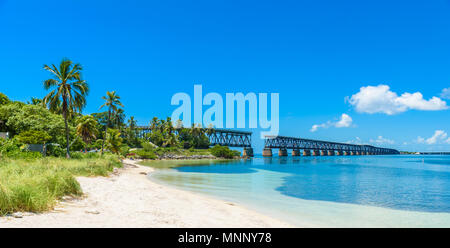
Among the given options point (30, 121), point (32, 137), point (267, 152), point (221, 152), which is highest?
Answer: point (30, 121)

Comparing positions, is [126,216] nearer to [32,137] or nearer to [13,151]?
[13,151]

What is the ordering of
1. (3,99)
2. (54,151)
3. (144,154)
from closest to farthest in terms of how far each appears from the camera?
(54,151)
(3,99)
(144,154)

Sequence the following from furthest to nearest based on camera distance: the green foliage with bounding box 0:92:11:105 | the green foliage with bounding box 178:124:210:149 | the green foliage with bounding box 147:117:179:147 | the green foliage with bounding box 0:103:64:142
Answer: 1. the green foliage with bounding box 178:124:210:149
2. the green foliage with bounding box 147:117:179:147
3. the green foliage with bounding box 0:92:11:105
4. the green foliage with bounding box 0:103:64:142

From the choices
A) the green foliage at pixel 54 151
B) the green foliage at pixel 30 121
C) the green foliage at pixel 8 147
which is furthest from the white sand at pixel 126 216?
the green foliage at pixel 30 121

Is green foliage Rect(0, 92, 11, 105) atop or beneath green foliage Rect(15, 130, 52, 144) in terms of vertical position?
atop

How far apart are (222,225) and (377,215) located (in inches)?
343

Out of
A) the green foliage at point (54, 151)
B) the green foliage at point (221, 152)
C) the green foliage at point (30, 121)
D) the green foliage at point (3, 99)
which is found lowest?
the green foliage at point (221, 152)

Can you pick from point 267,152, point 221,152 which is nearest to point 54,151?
point 221,152

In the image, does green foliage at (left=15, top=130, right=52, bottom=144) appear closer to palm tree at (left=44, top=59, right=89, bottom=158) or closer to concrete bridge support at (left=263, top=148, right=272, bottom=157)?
palm tree at (left=44, top=59, right=89, bottom=158)

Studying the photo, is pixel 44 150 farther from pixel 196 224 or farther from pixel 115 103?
pixel 196 224

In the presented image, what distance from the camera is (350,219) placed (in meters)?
11.5

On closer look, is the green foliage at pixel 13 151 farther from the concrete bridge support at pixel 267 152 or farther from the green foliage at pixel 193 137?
the concrete bridge support at pixel 267 152

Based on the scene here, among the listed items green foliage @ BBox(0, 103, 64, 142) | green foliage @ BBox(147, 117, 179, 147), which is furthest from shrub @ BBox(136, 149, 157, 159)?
green foliage @ BBox(0, 103, 64, 142)
